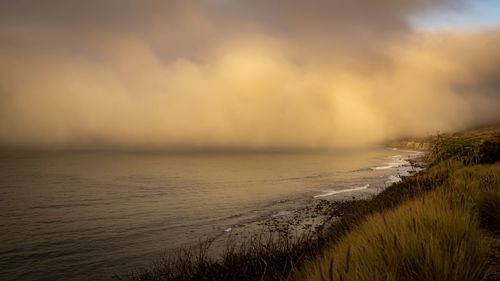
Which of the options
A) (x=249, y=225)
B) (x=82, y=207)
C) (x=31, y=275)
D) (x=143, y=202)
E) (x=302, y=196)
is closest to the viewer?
(x=31, y=275)

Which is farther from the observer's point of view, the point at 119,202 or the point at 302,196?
the point at 302,196

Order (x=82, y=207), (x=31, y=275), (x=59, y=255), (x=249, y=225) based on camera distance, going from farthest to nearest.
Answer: (x=82, y=207)
(x=249, y=225)
(x=59, y=255)
(x=31, y=275)

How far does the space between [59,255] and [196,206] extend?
23236 mm

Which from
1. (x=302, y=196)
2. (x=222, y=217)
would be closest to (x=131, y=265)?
(x=222, y=217)

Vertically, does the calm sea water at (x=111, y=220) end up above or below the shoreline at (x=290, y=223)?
above

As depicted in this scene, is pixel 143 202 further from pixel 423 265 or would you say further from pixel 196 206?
pixel 423 265

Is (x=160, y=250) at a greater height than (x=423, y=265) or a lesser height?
lesser

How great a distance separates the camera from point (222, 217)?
42.5 m

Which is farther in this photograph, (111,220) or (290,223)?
(111,220)

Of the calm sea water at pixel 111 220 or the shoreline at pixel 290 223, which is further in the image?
the shoreline at pixel 290 223

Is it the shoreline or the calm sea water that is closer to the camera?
the calm sea water

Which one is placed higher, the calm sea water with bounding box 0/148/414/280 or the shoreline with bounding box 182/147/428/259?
the calm sea water with bounding box 0/148/414/280

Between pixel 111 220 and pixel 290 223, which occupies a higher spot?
pixel 111 220

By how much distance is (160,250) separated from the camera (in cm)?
2894
